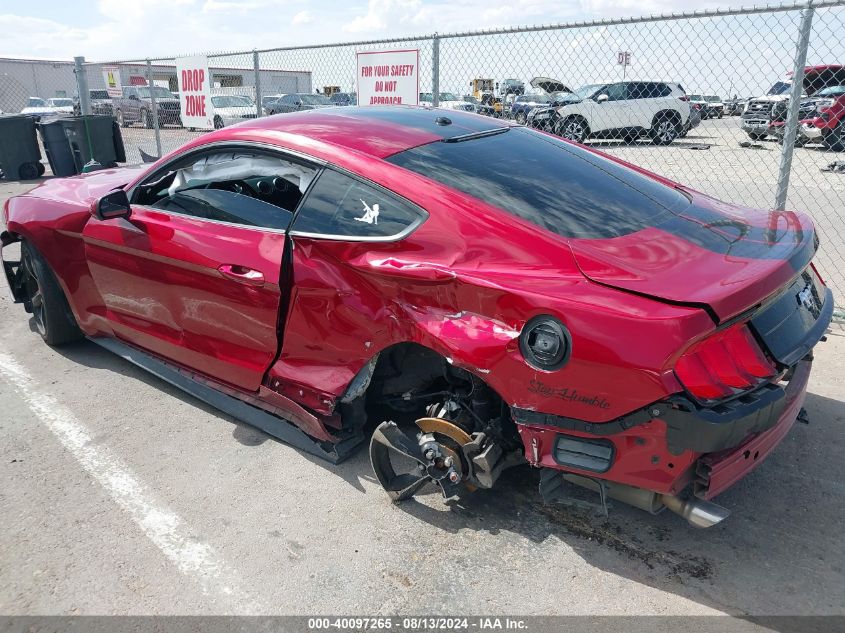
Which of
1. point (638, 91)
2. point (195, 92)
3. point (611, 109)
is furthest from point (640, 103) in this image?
point (195, 92)

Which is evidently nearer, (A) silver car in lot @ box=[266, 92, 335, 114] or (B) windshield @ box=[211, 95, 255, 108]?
(B) windshield @ box=[211, 95, 255, 108]

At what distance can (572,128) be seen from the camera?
12.3m

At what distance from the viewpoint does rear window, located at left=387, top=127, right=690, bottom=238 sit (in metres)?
2.56

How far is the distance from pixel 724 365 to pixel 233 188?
2.46 meters

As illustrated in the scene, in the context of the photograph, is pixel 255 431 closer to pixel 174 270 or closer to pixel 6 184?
pixel 174 270

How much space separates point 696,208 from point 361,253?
1.54 m

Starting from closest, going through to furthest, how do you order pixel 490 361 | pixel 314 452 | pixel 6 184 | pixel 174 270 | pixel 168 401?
pixel 490 361, pixel 314 452, pixel 174 270, pixel 168 401, pixel 6 184

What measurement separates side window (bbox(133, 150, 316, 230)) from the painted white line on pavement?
131 centimetres

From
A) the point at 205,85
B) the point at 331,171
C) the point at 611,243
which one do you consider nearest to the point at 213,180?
the point at 331,171

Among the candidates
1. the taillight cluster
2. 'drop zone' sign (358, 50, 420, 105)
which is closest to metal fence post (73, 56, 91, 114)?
'drop zone' sign (358, 50, 420, 105)

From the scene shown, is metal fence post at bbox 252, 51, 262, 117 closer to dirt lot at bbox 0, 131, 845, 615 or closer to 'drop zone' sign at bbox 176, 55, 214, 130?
'drop zone' sign at bbox 176, 55, 214, 130

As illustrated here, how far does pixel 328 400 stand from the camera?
2.93 m

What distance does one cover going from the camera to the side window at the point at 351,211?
2.64 metres

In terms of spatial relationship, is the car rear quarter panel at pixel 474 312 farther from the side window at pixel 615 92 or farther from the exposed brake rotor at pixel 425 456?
the side window at pixel 615 92
